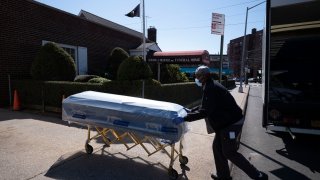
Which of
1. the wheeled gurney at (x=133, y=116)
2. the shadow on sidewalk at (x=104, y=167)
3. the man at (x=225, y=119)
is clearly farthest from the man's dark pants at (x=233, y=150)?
the shadow on sidewalk at (x=104, y=167)

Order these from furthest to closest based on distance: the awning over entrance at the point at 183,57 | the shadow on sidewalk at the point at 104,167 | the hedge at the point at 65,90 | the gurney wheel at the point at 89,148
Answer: the awning over entrance at the point at 183,57 < the hedge at the point at 65,90 < the gurney wheel at the point at 89,148 < the shadow on sidewalk at the point at 104,167

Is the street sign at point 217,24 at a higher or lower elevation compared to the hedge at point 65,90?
higher

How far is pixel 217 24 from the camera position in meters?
8.30

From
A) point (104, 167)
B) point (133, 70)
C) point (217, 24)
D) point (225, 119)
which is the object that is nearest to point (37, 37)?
point (133, 70)

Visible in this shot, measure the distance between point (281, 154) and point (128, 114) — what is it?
3946 millimetres

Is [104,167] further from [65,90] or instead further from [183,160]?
[65,90]

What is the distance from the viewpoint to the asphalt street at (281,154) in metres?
5.15

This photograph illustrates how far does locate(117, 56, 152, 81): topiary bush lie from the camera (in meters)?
9.47

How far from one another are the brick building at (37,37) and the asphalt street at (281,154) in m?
9.93

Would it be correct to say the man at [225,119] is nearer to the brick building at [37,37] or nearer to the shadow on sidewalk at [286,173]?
the shadow on sidewalk at [286,173]

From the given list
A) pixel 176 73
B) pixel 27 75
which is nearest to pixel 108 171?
pixel 27 75

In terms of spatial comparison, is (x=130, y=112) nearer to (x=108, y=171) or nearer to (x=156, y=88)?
(x=108, y=171)

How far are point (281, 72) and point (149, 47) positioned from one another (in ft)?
51.5

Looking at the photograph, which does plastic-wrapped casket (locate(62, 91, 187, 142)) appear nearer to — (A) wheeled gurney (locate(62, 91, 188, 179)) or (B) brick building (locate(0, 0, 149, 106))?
(A) wheeled gurney (locate(62, 91, 188, 179))
